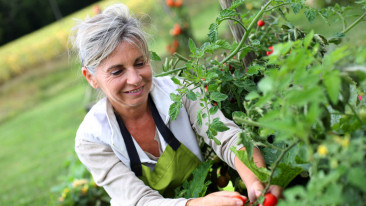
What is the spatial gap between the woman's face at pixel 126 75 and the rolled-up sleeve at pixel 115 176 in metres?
0.20

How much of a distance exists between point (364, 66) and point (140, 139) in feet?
3.39

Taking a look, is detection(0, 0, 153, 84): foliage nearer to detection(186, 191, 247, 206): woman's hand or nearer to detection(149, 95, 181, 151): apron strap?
detection(149, 95, 181, 151): apron strap

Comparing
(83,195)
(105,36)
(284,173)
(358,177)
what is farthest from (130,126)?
(83,195)

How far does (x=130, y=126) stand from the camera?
1.63 metres

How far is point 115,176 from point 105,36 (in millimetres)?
494

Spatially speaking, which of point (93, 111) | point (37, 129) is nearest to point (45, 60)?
point (37, 129)

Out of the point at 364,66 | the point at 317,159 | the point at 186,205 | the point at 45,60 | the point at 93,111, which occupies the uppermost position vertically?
the point at 364,66

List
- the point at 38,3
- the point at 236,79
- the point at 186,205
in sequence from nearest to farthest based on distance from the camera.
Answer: the point at 186,205 < the point at 236,79 < the point at 38,3

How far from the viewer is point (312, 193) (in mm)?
644

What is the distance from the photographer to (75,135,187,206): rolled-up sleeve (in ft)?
4.52

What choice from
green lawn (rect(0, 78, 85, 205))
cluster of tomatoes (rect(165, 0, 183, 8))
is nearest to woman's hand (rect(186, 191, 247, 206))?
green lawn (rect(0, 78, 85, 205))

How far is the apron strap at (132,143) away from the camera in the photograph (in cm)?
153

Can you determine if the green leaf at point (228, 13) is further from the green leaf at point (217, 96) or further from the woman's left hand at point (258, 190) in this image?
the woman's left hand at point (258, 190)

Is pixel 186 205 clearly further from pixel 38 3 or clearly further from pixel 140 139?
pixel 38 3
